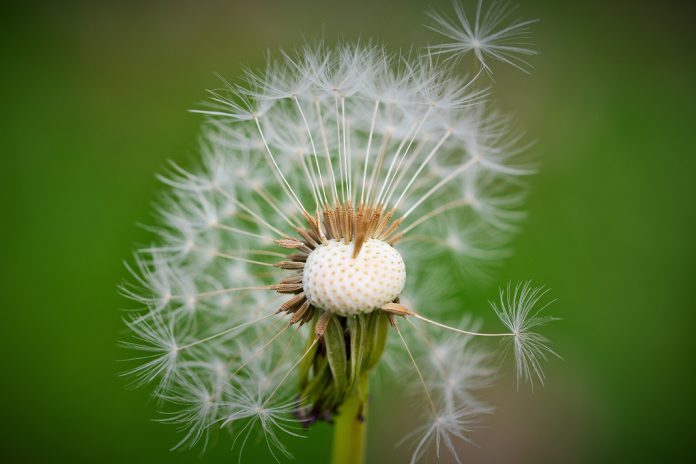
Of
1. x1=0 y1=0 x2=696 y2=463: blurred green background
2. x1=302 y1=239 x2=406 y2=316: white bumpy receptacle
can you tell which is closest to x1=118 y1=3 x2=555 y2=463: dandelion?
x1=302 y1=239 x2=406 y2=316: white bumpy receptacle

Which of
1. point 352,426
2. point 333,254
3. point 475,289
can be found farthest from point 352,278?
point 475,289

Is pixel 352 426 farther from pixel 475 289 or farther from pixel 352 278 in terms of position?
pixel 475 289

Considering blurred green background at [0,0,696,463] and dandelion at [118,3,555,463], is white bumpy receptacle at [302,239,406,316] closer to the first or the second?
dandelion at [118,3,555,463]

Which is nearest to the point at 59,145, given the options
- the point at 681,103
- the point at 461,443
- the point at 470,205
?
the point at 470,205

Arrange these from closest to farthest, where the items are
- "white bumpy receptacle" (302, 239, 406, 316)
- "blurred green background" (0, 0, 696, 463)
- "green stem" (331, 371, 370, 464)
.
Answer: "white bumpy receptacle" (302, 239, 406, 316)
"green stem" (331, 371, 370, 464)
"blurred green background" (0, 0, 696, 463)

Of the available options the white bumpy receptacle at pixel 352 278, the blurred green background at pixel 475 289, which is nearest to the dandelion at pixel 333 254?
the white bumpy receptacle at pixel 352 278
